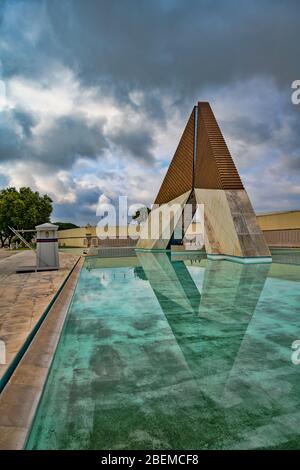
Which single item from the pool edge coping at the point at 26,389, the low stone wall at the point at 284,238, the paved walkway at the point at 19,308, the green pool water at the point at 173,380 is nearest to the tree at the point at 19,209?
the low stone wall at the point at 284,238

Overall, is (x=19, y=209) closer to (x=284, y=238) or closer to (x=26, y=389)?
(x=284, y=238)

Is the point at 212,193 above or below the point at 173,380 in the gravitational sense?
above

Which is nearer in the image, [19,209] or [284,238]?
[284,238]

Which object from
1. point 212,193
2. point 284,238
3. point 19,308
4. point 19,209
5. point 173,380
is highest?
point 19,209

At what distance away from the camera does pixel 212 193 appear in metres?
18.8

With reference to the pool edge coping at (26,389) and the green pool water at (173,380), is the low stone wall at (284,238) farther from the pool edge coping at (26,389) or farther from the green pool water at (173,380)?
the pool edge coping at (26,389)

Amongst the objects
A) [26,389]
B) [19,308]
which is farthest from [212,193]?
[26,389]

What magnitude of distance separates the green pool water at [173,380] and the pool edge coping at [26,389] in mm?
95

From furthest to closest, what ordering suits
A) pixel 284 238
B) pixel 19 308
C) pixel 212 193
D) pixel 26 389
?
pixel 284 238
pixel 212 193
pixel 19 308
pixel 26 389

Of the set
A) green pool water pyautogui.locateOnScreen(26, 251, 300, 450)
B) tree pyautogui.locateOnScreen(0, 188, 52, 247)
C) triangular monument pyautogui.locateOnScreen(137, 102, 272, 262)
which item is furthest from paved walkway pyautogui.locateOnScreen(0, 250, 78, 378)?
tree pyautogui.locateOnScreen(0, 188, 52, 247)

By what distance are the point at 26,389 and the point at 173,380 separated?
1.41m

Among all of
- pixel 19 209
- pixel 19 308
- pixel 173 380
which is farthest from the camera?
pixel 19 209

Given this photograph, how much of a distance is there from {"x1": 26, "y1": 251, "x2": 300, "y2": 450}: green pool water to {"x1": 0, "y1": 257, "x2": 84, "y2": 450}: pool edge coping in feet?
0.31
